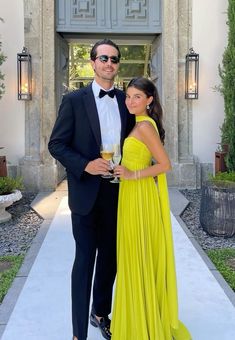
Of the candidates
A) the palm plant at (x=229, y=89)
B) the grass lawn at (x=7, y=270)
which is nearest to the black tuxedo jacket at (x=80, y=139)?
the grass lawn at (x=7, y=270)

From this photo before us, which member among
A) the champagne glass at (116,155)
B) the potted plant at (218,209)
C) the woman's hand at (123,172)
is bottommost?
the potted plant at (218,209)

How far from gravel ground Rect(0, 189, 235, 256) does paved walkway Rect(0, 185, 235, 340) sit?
0.28 m

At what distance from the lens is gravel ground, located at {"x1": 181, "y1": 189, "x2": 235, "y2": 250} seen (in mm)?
5270

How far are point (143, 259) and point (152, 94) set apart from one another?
3.08ft

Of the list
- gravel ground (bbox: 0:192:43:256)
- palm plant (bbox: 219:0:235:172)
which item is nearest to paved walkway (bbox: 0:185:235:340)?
gravel ground (bbox: 0:192:43:256)

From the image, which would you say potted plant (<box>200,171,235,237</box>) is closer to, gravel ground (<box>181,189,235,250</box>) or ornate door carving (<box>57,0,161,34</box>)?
gravel ground (<box>181,189,235,250</box>)

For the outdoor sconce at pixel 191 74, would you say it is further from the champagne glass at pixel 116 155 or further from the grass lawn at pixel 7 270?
the champagne glass at pixel 116 155

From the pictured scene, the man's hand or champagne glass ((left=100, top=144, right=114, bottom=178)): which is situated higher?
champagne glass ((left=100, top=144, right=114, bottom=178))

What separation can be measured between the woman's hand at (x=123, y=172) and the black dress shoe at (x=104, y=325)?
42.6 inches

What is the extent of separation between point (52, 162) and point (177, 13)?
3513 mm

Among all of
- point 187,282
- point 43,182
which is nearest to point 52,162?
point 43,182

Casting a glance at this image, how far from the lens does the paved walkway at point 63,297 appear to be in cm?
301

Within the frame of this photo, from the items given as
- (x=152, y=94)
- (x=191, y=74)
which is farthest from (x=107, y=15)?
(x=152, y=94)

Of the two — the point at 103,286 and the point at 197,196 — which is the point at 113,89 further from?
the point at 197,196
